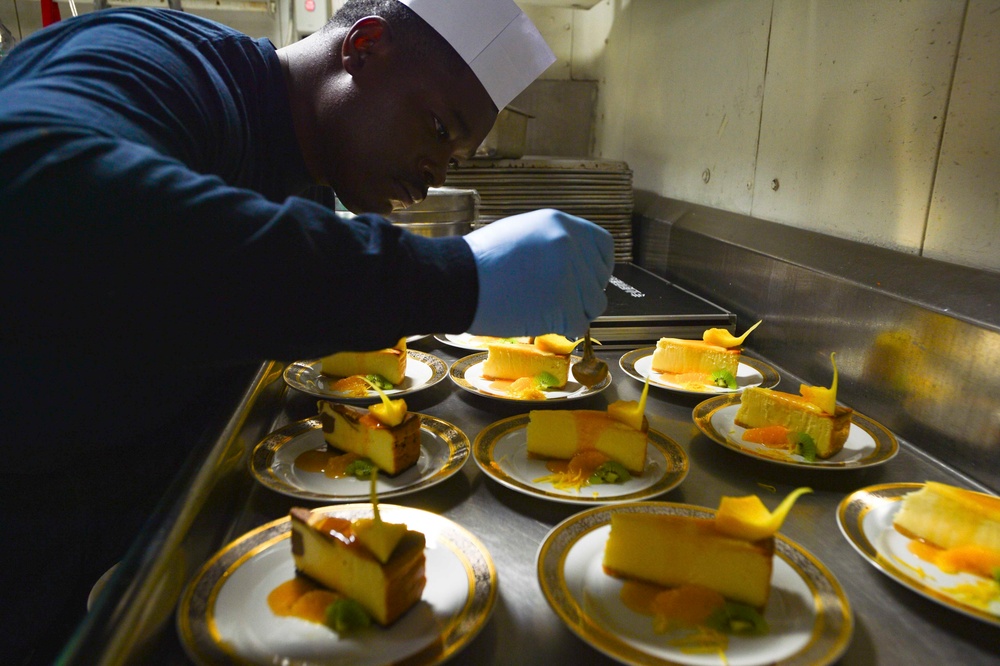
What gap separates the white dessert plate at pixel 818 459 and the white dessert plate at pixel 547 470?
0.12 metres

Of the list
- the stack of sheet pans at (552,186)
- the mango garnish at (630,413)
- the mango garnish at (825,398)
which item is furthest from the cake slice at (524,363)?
the stack of sheet pans at (552,186)

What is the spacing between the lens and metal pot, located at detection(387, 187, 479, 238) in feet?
6.68

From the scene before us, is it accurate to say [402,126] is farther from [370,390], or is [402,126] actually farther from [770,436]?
[770,436]

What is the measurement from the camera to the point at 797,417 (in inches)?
50.2

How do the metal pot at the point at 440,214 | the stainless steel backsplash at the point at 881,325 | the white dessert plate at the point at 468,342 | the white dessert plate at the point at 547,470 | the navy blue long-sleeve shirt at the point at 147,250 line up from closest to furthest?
1. the navy blue long-sleeve shirt at the point at 147,250
2. the white dessert plate at the point at 547,470
3. the stainless steel backsplash at the point at 881,325
4. the white dessert plate at the point at 468,342
5. the metal pot at the point at 440,214

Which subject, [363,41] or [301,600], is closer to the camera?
[301,600]

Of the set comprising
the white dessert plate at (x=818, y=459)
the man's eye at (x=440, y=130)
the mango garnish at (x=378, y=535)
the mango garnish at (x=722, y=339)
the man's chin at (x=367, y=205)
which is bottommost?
the white dessert plate at (x=818, y=459)

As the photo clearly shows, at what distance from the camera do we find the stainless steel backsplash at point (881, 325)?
1.19m

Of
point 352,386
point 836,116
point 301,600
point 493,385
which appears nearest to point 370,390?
point 352,386

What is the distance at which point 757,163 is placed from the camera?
6.93 feet

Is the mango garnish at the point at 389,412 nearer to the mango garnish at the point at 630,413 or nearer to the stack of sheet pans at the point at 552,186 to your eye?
the mango garnish at the point at 630,413

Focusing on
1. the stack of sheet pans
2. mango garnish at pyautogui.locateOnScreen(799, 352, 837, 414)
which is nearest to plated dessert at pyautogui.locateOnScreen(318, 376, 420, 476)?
mango garnish at pyautogui.locateOnScreen(799, 352, 837, 414)

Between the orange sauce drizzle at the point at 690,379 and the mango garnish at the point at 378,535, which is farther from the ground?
the mango garnish at the point at 378,535

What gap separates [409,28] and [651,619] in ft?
3.52
